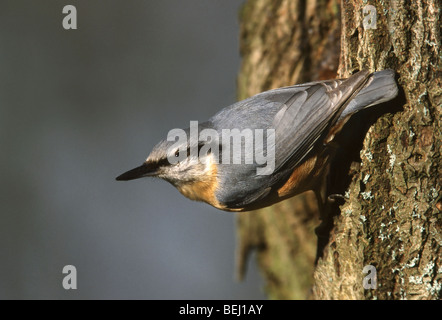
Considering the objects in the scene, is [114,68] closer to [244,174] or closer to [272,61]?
[272,61]

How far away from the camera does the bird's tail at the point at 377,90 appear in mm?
2289

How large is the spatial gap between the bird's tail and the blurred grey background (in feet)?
10.3

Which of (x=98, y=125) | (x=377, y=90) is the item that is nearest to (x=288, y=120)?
(x=377, y=90)

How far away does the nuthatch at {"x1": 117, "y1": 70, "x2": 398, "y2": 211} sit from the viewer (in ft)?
7.82

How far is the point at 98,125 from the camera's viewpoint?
18.6 feet

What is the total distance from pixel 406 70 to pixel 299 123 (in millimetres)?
514

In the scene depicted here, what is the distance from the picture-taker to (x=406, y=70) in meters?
2.32

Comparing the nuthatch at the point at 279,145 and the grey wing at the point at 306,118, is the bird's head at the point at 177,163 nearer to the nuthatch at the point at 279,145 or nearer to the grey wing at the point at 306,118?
the nuthatch at the point at 279,145

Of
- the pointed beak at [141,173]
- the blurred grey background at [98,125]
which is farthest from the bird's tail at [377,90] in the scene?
the blurred grey background at [98,125]

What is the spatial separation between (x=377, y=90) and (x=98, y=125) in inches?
154

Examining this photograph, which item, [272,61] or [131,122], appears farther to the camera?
[131,122]

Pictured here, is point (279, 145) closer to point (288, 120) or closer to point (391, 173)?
point (288, 120)

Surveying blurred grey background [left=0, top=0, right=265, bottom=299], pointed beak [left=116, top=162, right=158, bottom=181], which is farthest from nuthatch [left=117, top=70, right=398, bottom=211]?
blurred grey background [left=0, top=0, right=265, bottom=299]

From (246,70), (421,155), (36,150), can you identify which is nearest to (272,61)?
(246,70)
